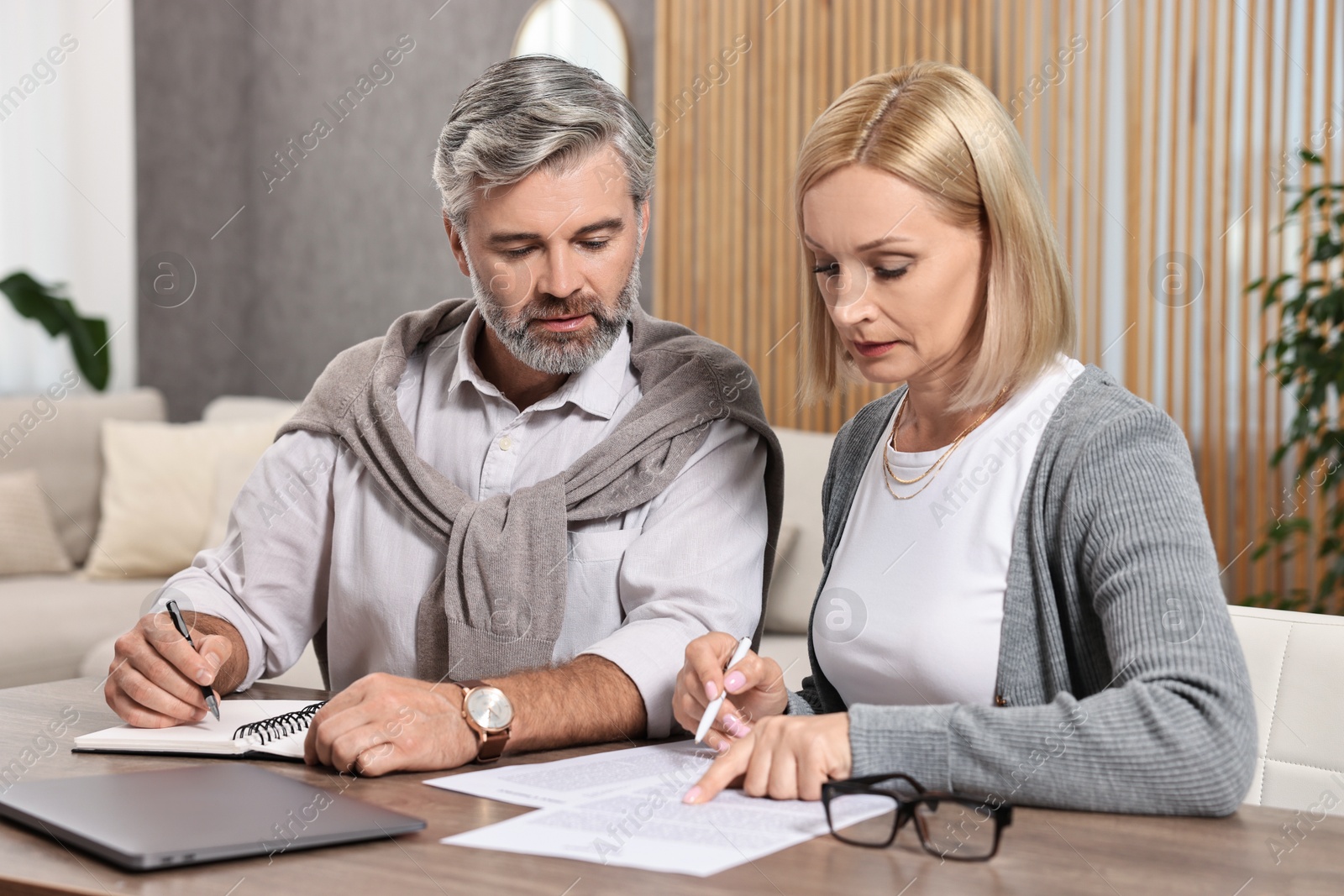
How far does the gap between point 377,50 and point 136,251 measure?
1272mm

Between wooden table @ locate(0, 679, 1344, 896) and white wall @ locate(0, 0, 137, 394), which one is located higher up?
white wall @ locate(0, 0, 137, 394)

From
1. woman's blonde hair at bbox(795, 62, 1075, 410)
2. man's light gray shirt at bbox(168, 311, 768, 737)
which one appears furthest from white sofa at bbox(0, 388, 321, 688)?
woman's blonde hair at bbox(795, 62, 1075, 410)

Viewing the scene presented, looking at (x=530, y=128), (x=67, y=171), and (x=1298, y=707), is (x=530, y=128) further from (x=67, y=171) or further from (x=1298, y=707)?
(x=67, y=171)

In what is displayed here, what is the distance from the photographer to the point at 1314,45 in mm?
3492

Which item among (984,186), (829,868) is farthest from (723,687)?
(984,186)

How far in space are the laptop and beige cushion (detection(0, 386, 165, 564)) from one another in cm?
337

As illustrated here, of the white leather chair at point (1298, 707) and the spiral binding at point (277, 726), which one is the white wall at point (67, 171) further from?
the white leather chair at point (1298, 707)

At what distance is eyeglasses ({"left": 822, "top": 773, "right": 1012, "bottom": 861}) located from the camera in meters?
0.92

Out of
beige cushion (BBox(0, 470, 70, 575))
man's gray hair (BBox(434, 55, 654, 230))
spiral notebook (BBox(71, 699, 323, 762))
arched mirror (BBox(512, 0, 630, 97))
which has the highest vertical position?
Result: arched mirror (BBox(512, 0, 630, 97))

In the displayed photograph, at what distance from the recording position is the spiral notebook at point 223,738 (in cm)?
124

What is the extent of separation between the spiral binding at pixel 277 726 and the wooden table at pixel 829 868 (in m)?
0.29

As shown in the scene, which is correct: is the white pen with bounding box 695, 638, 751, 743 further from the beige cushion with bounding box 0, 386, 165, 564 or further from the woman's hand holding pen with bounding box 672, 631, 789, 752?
the beige cushion with bounding box 0, 386, 165, 564

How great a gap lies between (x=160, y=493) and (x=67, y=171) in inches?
64.3

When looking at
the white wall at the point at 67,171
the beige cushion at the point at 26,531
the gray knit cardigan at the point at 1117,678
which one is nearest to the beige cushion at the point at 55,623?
the beige cushion at the point at 26,531
